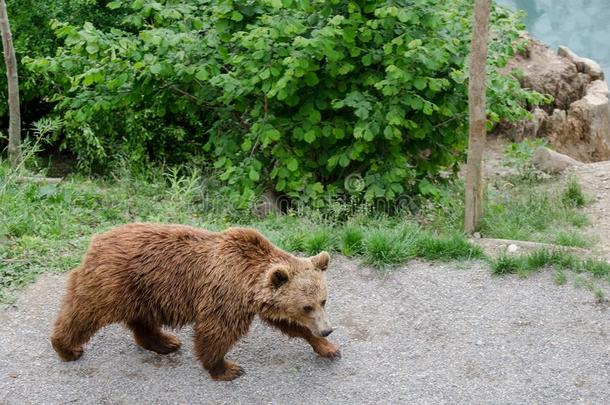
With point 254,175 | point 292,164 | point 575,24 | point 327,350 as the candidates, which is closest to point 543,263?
point 327,350

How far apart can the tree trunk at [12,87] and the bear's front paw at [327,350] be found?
4.57m

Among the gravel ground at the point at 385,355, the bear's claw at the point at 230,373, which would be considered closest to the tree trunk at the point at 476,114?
the gravel ground at the point at 385,355

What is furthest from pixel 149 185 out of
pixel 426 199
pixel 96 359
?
pixel 96 359

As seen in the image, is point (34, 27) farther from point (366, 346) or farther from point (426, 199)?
point (366, 346)

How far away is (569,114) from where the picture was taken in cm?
1248

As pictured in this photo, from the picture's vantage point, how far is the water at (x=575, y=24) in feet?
90.8

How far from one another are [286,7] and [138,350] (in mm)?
3399

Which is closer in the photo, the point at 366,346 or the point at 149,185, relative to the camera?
the point at 366,346

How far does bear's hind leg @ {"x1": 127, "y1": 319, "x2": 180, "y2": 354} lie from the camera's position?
5441mm

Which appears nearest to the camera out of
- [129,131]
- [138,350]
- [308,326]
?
[308,326]

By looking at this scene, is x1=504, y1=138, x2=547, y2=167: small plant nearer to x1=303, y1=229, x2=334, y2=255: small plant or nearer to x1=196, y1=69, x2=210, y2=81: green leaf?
x1=196, y1=69, x2=210, y2=81: green leaf

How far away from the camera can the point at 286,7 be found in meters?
7.44

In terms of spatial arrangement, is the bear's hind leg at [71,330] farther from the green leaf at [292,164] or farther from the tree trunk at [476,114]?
the tree trunk at [476,114]

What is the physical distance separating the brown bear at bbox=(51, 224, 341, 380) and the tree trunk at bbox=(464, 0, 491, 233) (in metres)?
2.73
